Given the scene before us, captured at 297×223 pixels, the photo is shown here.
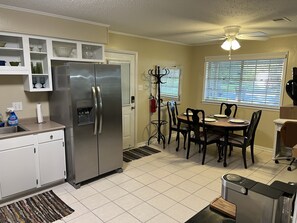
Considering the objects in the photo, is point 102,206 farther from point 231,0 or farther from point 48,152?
point 231,0

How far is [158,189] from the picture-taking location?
10.2 feet

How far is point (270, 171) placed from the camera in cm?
370

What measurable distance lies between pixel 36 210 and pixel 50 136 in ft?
3.10

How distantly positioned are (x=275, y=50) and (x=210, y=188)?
10.6ft

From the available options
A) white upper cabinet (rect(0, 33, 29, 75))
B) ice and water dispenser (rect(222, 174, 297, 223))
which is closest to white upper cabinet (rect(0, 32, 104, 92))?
white upper cabinet (rect(0, 33, 29, 75))

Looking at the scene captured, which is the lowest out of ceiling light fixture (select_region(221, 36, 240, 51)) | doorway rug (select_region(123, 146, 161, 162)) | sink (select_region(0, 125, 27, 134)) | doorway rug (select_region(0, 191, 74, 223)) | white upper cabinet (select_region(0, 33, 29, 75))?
doorway rug (select_region(0, 191, 74, 223))

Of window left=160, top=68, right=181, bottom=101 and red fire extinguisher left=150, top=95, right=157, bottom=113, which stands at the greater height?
window left=160, top=68, right=181, bottom=101

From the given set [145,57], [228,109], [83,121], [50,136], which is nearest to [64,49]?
[83,121]

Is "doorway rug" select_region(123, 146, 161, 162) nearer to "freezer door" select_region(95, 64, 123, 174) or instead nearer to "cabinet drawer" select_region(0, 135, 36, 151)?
"freezer door" select_region(95, 64, 123, 174)

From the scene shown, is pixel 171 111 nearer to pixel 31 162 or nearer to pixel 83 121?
pixel 83 121

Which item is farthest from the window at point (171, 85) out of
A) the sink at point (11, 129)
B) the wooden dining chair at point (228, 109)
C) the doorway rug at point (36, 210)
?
the doorway rug at point (36, 210)

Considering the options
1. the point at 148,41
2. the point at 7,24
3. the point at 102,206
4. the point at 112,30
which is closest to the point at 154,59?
the point at 148,41

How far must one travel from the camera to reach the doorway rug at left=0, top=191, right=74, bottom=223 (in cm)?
244

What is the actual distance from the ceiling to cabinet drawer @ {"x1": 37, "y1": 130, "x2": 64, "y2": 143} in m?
1.64
